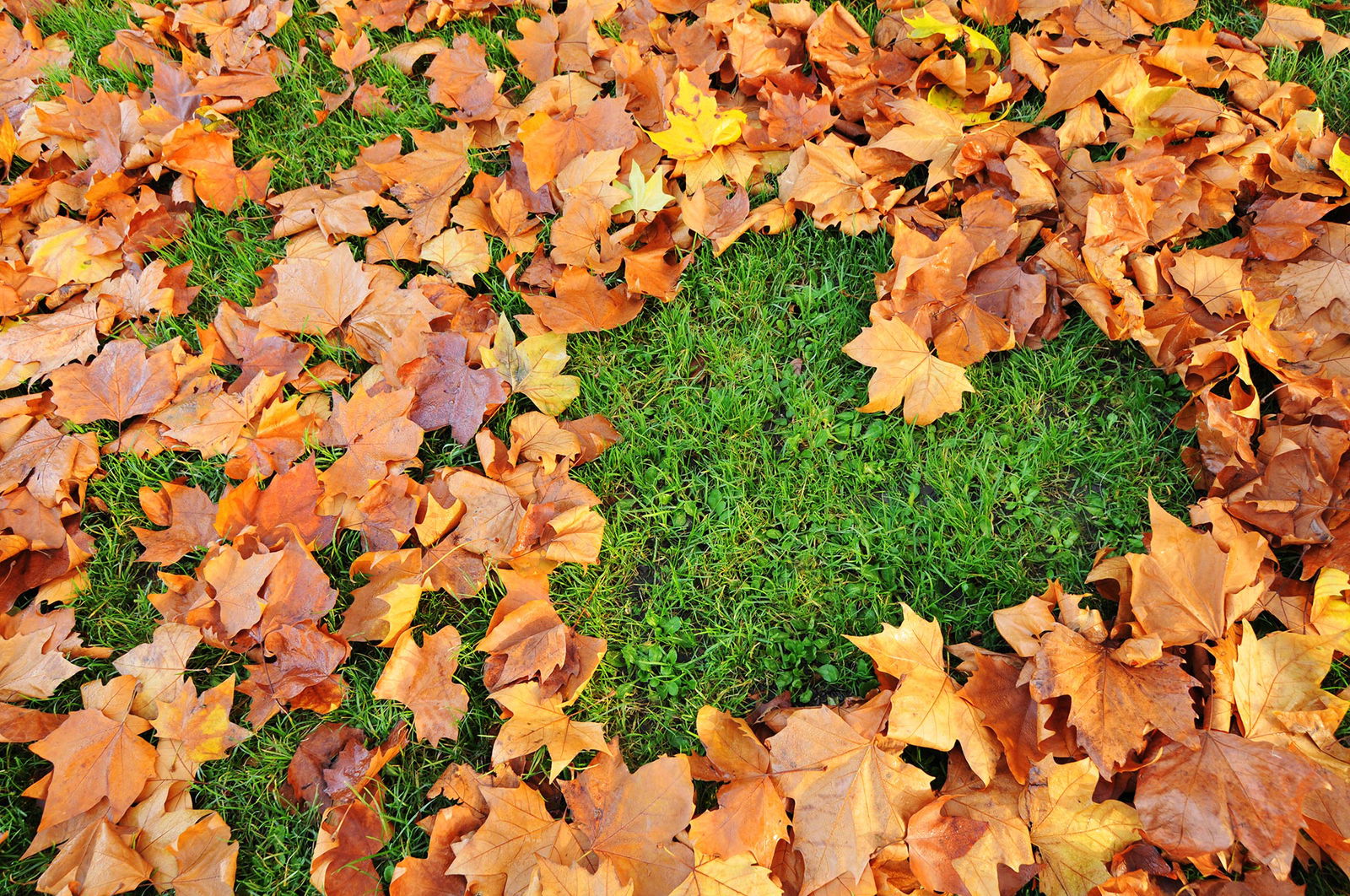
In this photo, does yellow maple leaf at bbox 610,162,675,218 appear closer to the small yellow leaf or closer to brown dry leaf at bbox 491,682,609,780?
brown dry leaf at bbox 491,682,609,780

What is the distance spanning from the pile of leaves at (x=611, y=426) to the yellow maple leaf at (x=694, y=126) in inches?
0.4

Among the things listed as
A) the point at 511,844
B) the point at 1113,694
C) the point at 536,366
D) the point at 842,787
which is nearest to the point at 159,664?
the point at 511,844

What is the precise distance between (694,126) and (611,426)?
3.00 feet

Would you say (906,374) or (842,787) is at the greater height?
(906,374)

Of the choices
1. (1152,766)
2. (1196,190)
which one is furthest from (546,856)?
(1196,190)

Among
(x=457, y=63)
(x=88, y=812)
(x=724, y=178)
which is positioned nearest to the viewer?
(x=88, y=812)

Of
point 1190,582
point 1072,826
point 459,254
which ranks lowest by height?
point 1072,826

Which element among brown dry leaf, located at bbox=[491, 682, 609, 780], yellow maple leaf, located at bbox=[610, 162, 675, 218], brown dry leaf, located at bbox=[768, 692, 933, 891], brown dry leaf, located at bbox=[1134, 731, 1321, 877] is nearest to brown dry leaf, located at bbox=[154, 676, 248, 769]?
brown dry leaf, located at bbox=[491, 682, 609, 780]

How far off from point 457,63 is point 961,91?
1.60 metres

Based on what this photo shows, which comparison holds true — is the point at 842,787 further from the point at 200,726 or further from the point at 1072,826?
the point at 200,726

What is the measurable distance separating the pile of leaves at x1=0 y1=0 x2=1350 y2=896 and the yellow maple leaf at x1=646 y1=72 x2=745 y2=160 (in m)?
0.01

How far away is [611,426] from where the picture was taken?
7.12 feet

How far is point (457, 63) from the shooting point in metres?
2.73

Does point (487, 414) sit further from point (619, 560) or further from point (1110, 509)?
point (1110, 509)
